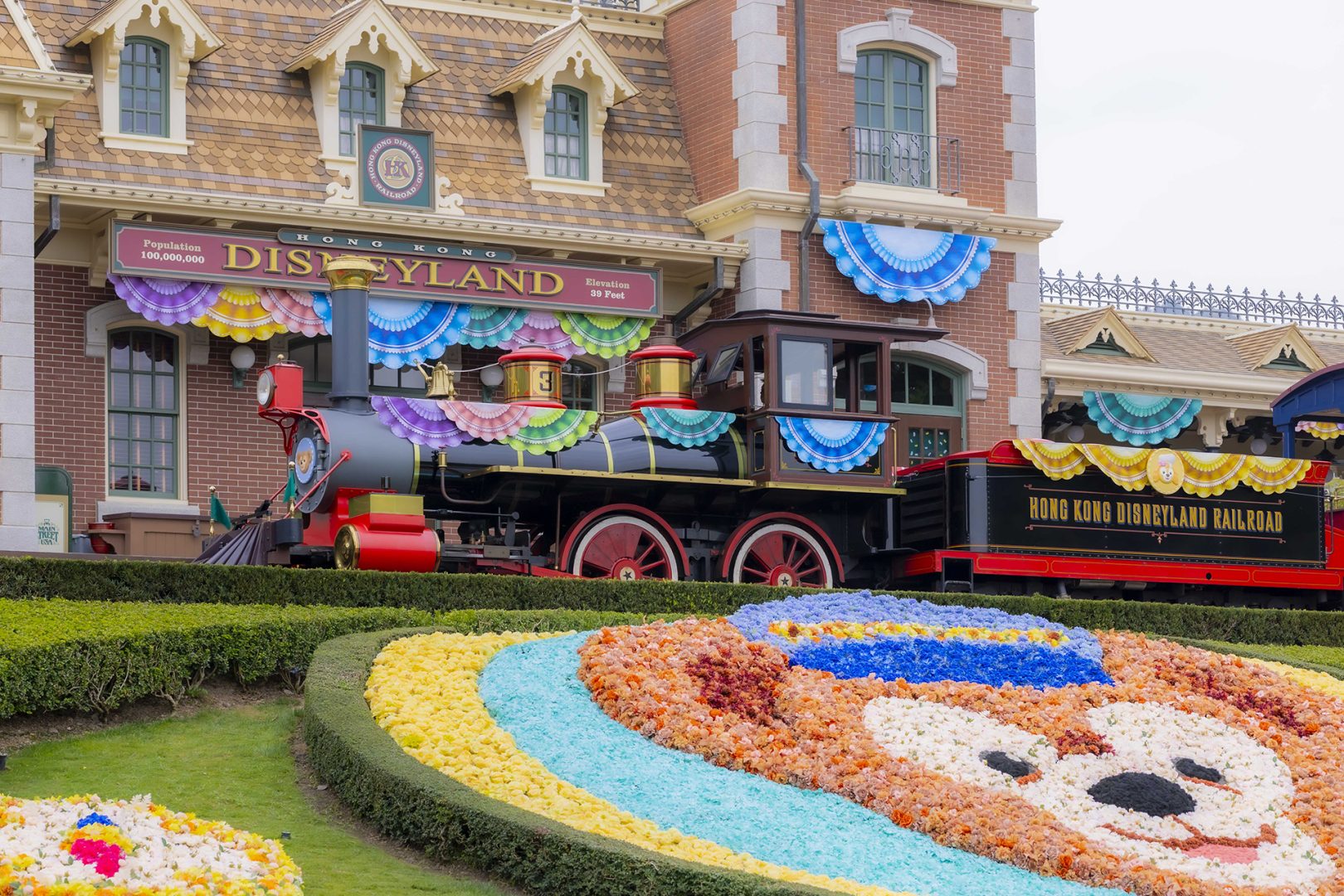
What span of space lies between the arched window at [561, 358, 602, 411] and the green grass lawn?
1135 cm

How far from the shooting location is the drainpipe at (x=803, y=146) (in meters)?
25.2

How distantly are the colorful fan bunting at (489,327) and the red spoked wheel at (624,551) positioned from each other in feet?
16.4

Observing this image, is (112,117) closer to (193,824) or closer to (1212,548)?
(1212,548)

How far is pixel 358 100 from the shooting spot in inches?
976

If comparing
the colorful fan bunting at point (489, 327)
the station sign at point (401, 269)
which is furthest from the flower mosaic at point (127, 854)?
the colorful fan bunting at point (489, 327)

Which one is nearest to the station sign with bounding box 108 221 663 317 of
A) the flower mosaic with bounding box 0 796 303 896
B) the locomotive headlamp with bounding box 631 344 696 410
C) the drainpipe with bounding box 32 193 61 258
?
the drainpipe with bounding box 32 193 61 258

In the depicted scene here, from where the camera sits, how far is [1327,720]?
15.7 m

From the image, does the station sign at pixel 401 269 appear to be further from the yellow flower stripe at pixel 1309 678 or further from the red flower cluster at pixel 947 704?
the yellow flower stripe at pixel 1309 678

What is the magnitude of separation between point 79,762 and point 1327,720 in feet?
31.4

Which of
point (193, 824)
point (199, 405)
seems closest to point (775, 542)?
point (199, 405)

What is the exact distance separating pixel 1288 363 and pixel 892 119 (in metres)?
8.76

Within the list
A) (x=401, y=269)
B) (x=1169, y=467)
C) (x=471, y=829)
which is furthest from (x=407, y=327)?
(x=471, y=829)

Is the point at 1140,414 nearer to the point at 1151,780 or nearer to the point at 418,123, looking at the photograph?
the point at 418,123

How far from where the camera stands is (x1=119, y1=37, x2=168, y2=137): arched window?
76.8ft
